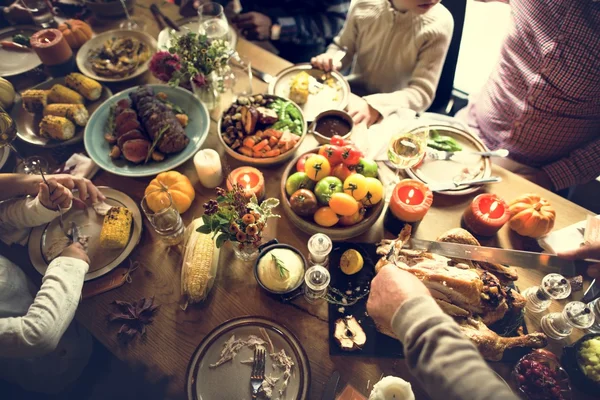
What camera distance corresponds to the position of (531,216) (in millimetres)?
1534

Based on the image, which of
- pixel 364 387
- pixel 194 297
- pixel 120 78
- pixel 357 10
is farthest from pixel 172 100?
pixel 364 387

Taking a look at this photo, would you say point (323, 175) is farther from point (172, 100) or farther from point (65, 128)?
point (65, 128)

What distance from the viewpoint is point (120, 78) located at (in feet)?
7.17

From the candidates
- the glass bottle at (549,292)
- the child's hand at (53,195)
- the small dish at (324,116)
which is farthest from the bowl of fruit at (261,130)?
the glass bottle at (549,292)

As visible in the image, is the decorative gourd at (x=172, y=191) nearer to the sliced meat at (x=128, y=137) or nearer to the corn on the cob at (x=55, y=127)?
the sliced meat at (x=128, y=137)

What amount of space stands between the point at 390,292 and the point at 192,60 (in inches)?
55.4

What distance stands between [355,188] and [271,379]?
2.53 feet

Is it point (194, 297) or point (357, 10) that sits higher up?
point (357, 10)

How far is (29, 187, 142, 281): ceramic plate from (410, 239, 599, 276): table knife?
1.22 m

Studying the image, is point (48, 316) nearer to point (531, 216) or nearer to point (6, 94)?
point (6, 94)

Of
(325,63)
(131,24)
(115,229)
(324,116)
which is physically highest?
(325,63)

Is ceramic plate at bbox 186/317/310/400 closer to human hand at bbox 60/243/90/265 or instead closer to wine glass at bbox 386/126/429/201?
human hand at bbox 60/243/90/265

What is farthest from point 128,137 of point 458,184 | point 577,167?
point 577,167

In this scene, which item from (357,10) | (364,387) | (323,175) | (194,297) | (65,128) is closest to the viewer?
(364,387)
